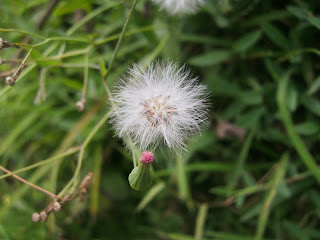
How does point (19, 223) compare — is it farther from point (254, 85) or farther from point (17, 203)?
point (254, 85)

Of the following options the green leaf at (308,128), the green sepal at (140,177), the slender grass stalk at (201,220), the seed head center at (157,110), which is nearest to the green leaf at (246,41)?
the green leaf at (308,128)

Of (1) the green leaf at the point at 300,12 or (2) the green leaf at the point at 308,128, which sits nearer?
(1) the green leaf at the point at 300,12

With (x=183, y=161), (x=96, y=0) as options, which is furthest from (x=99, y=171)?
(x=96, y=0)

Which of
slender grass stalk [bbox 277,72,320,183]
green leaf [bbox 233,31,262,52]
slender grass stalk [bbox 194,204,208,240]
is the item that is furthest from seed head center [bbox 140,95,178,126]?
slender grass stalk [bbox 194,204,208,240]

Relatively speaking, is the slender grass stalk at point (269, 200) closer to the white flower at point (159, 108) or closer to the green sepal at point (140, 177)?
the white flower at point (159, 108)

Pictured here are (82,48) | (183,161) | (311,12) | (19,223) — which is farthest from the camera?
(19,223)

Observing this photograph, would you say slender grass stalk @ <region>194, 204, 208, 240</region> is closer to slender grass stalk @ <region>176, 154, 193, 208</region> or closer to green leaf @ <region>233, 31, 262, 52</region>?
slender grass stalk @ <region>176, 154, 193, 208</region>

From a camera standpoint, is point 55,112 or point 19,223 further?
point 55,112

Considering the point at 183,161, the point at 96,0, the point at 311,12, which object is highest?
the point at 96,0
